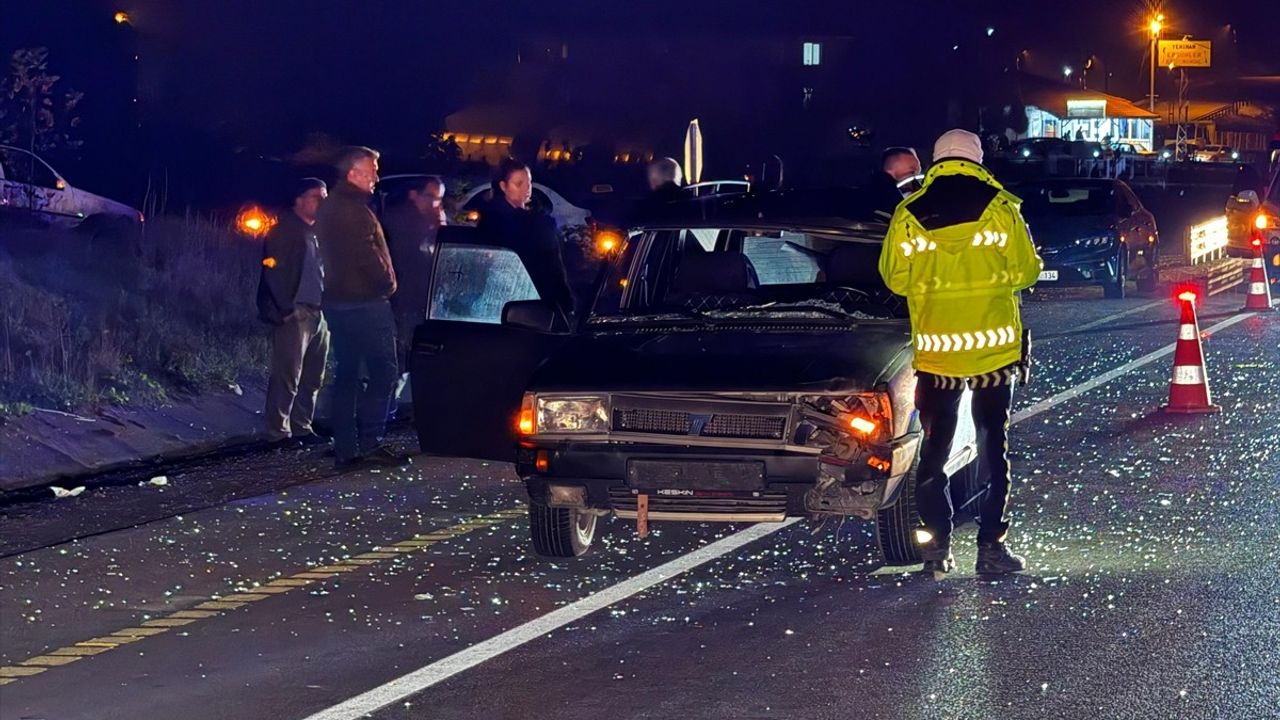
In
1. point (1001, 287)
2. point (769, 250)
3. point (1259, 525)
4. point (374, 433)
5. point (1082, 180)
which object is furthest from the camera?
point (1082, 180)

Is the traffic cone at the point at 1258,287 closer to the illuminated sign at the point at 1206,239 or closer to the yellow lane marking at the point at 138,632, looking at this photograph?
the illuminated sign at the point at 1206,239

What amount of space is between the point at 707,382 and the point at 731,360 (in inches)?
11.0

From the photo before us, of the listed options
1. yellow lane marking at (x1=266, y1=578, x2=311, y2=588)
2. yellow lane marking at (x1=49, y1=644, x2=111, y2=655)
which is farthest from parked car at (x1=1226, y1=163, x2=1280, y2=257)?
yellow lane marking at (x1=49, y1=644, x2=111, y2=655)

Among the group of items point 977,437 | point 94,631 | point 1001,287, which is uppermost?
point 1001,287

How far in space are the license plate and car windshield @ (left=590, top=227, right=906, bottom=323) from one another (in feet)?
3.83

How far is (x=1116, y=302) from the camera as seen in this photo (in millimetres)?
23922

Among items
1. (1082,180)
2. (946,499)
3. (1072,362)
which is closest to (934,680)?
(946,499)

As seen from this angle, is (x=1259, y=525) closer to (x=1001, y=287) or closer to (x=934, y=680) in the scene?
(x=1001, y=287)

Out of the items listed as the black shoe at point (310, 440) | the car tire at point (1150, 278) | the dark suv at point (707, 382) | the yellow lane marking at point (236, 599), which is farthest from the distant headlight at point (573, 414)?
the car tire at point (1150, 278)

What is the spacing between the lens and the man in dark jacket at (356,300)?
38.3 ft

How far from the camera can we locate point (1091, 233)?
24.4m

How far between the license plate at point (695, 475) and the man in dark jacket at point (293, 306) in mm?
5164

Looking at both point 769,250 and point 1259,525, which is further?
point 769,250

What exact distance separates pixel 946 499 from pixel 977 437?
0.40 meters
